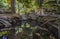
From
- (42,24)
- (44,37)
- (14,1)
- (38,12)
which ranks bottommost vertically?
(44,37)

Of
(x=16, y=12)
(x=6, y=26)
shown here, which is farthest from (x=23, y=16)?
(x=6, y=26)

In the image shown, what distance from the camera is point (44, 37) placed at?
214 centimetres

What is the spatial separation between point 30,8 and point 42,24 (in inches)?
9.7

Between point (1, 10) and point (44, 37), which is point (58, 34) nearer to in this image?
point (44, 37)

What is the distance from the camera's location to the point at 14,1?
82.5 inches

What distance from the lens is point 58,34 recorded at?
2.12m

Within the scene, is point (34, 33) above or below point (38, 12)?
below

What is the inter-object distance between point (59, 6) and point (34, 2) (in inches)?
12.4

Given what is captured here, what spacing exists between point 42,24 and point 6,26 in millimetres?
439

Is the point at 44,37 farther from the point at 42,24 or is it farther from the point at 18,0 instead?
the point at 18,0

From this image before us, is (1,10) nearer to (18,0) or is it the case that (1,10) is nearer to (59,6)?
(18,0)

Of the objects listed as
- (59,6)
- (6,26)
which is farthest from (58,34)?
(6,26)

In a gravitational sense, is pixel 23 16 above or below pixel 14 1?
below

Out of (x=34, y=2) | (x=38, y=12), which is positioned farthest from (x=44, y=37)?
(x=34, y=2)
